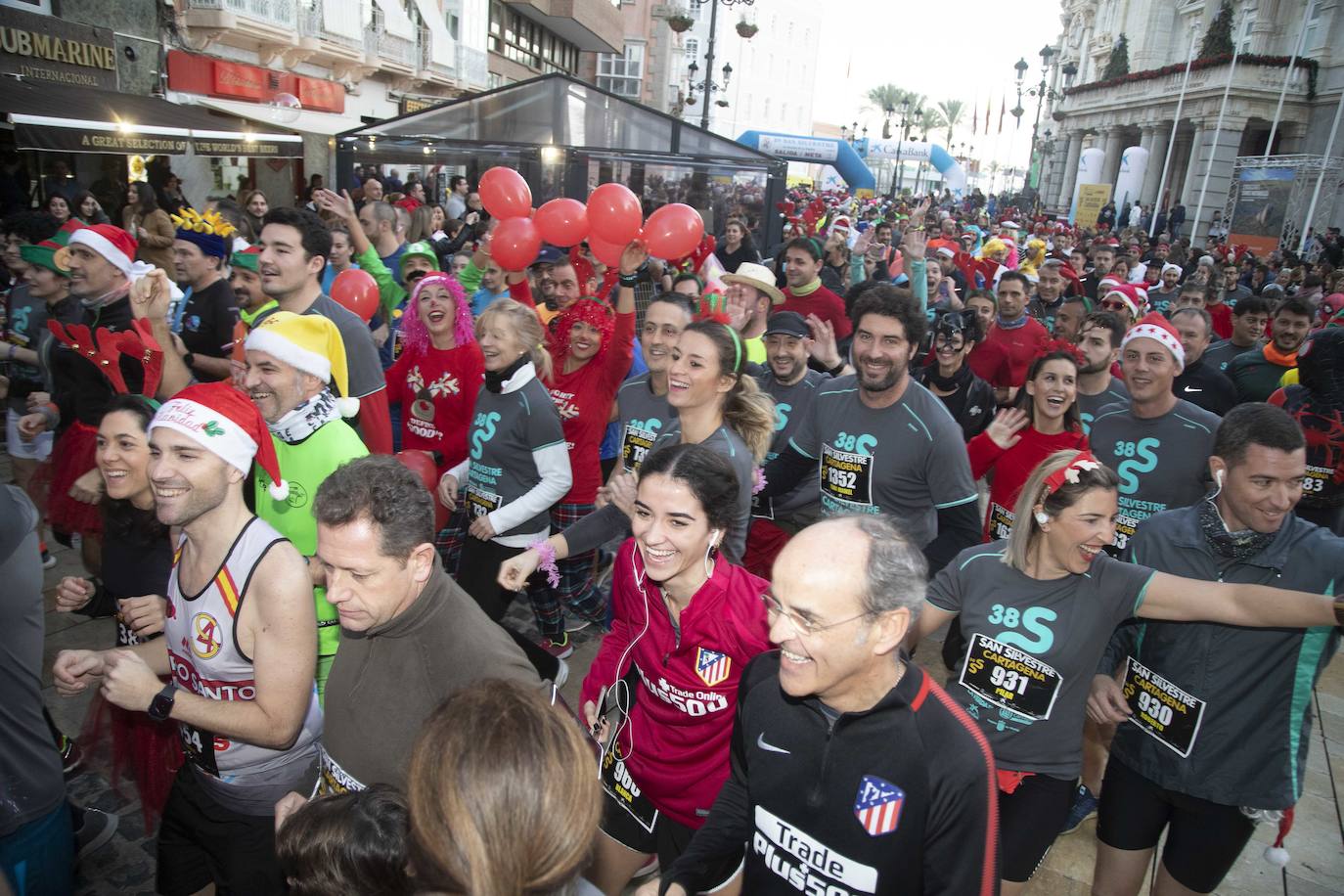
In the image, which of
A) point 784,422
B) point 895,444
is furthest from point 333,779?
point 784,422

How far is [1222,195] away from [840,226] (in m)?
29.3

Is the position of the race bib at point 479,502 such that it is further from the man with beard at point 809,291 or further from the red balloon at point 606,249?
the man with beard at point 809,291

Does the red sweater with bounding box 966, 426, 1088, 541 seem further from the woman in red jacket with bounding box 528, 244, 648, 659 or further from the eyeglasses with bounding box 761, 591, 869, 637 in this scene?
the eyeglasses with bounding box 761, 591, 869, 637

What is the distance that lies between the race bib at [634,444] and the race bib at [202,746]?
234 cm

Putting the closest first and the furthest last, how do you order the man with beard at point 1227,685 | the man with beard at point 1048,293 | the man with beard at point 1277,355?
the man with beard at point 1227,685
the man with beard at point 1277,355
the man with beard at point 1048,293

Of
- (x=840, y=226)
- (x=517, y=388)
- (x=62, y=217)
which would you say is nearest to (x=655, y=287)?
(x=840, y=226)

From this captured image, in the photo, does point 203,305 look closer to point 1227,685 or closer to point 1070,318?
point 1227,685

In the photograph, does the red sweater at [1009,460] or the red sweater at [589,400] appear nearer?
the red sweater at [1009,460]

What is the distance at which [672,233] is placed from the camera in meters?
6.62

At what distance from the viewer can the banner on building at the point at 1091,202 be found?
22453 millimetres

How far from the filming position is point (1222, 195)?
31.1 m

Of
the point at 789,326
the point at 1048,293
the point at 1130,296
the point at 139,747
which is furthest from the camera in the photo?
the point at 1048,293

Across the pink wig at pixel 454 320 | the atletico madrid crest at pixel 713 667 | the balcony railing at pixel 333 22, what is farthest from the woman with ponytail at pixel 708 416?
the balcony railing at pixel 333 22

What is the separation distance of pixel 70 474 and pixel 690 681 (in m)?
3.36
